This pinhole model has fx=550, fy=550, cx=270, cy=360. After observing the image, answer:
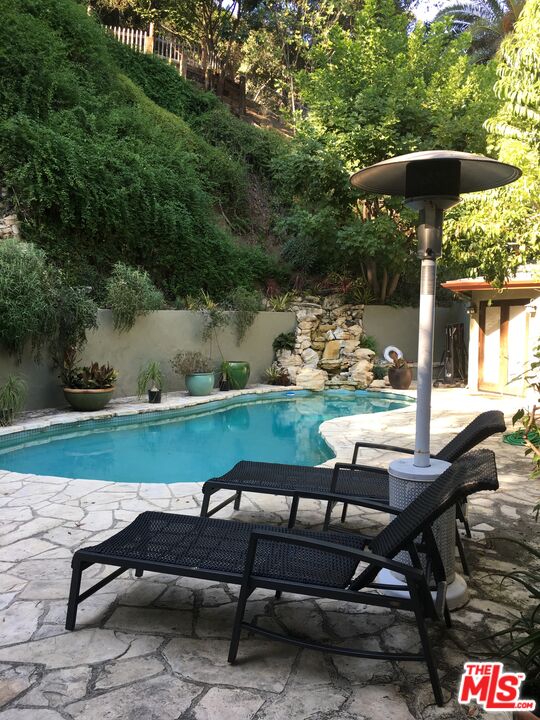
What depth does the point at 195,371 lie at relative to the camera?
1147cm

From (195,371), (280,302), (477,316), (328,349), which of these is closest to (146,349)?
(195,371)

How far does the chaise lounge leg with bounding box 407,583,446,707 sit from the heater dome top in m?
2.02

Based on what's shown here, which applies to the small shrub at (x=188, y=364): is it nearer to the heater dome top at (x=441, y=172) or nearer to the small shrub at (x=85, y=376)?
the small shrub at (x=85, y=376)

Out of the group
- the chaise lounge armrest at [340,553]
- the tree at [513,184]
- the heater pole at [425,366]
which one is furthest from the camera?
the tree at [513,184]

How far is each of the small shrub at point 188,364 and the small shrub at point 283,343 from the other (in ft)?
8.18

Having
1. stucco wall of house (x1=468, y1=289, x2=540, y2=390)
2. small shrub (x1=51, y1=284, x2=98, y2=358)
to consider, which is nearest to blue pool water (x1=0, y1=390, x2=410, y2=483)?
small shrub (x1=51, y1=284, x2=98, y2=358)

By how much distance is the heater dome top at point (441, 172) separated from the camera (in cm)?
282

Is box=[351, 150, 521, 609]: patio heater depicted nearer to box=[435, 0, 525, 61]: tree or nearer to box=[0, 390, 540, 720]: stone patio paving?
box=[0, 390, 540, 720]: stone patio paving

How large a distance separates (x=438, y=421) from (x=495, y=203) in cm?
327

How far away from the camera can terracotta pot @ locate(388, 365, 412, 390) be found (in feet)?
42.3

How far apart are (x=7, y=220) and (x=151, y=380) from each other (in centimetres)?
392

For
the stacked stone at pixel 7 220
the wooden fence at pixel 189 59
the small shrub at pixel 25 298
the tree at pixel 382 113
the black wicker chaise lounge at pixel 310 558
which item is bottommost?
the black wicker chaise lounge at pixel 310 558

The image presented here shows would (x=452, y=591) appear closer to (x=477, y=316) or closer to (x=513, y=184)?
(x=513, y=184)

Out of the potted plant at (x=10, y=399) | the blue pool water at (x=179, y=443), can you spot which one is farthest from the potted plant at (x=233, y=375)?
the potted plant at (x=10, y=399)
